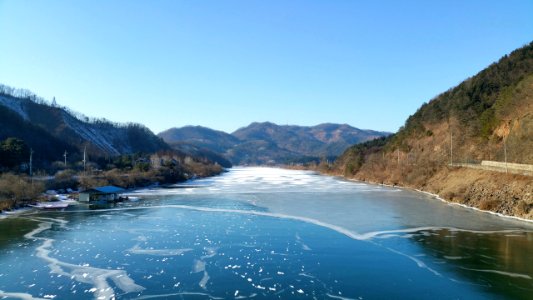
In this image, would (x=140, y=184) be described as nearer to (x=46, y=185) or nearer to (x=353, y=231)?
(x=46, y=185)

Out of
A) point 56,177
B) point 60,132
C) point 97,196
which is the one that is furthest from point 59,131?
point 97,196

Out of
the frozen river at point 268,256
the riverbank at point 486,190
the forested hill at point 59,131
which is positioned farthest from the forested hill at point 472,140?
the forested hill at point 59,131

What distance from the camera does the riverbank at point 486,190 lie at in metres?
23.3

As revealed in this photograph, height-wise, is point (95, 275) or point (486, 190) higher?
point (486, 190)

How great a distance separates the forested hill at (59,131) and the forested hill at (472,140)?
5240cm

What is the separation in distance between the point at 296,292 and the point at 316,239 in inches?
278

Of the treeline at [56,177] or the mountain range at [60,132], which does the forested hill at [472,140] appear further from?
the mountain range at [60,132]

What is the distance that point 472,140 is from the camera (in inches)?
1804

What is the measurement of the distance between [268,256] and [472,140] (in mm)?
39053

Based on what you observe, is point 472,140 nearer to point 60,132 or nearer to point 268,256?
point 268,256

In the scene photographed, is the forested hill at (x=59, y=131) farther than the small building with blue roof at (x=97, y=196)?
Yes

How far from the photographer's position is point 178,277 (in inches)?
497

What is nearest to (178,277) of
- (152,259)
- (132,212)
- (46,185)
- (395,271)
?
(152,259)

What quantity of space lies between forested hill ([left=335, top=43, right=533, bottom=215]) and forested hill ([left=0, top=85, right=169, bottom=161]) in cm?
5240
